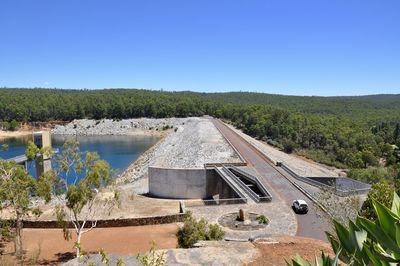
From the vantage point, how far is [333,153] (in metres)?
71.6

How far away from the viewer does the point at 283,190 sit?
99.2 ft

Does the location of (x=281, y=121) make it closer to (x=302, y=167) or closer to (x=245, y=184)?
(x=302, y=167)

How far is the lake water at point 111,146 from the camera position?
72.1 meters

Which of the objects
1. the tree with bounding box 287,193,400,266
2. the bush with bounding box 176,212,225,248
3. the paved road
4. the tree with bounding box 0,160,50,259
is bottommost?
the paved road

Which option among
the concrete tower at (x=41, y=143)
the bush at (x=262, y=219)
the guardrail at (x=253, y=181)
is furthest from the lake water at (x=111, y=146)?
the bush at (x=262, y=219)

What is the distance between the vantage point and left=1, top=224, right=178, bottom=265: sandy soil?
2020 centimetres

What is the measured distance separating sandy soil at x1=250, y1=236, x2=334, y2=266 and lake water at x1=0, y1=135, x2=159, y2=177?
48.4 meters

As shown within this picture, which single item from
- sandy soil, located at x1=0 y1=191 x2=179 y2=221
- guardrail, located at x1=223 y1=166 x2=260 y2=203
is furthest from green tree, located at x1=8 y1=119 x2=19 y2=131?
guardrail, located at x1=223 y1=166 x2=260 y2=203

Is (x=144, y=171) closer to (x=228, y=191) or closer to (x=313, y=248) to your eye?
(x=228, y=191)

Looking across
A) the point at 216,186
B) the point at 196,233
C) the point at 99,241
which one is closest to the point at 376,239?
the point at 196,233

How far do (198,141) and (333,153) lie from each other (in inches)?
1103

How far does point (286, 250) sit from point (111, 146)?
80.2 metres

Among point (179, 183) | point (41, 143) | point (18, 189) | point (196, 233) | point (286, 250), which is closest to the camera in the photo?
point (286, 250)

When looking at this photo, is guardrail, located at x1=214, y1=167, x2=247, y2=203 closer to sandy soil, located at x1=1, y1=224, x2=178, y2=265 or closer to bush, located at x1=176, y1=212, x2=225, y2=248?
sandy soil, located at x1=1, y1=224, x2=178, y2=265
